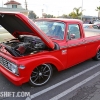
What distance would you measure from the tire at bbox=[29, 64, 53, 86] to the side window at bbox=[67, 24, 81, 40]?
1.12 meters

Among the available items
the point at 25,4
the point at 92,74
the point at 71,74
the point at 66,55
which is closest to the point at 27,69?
the point at 66,55

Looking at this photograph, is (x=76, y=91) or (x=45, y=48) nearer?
(x=76, y=91)

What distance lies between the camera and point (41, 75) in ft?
11.9

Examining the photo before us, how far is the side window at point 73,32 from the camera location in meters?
4.09

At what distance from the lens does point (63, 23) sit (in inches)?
159

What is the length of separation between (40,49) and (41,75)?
685mm

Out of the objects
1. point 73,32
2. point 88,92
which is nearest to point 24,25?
point 73,32

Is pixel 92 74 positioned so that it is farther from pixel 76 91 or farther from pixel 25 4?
pixel 25 4

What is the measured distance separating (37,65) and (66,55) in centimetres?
103

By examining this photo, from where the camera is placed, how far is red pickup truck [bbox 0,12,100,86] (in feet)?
10.2

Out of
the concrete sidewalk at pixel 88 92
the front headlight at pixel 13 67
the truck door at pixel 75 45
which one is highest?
the truck door at pixel 75 45

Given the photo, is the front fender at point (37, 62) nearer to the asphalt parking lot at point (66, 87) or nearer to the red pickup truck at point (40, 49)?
the red pickup truck at point (40, 49)

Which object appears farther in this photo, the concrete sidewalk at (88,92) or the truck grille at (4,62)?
the truck grille at (4,62)

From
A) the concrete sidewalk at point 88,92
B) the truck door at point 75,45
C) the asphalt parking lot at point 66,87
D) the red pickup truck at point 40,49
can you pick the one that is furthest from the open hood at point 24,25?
the concrete sidewalk at point 88,92
